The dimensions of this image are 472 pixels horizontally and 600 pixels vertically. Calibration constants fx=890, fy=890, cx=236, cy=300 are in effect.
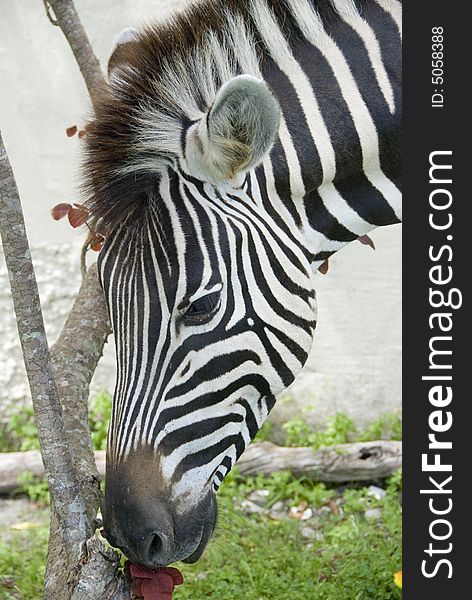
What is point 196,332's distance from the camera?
2.60 meters

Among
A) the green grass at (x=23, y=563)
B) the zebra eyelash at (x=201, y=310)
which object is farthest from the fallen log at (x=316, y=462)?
the zebra eyelash at (x=201, y=310)

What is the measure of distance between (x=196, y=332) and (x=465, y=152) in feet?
3.58

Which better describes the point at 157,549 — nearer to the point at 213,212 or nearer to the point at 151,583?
the point at 151,583

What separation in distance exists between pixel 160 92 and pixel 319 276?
13.2ft

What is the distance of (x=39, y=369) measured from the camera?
2566mm

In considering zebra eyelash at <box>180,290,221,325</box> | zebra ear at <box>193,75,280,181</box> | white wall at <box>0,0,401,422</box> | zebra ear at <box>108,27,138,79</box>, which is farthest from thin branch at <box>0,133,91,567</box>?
white wall at <box>0,0,401,422</box>

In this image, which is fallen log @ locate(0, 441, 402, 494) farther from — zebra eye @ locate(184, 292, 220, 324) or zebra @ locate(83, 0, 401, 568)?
zebra eye @ locate(184, 292, 220, 324)

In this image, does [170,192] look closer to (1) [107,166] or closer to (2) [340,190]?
(1) [107,166]

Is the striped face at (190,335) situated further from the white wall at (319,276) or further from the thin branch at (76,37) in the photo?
the white wall at (319,276)

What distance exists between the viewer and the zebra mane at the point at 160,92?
2.69m

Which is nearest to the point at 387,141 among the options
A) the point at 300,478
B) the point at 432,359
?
the point at 432,359

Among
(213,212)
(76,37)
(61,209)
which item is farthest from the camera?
(76,37)

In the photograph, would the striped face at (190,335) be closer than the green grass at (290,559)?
Yes

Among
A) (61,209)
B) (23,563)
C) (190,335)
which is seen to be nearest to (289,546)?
(23,563)
